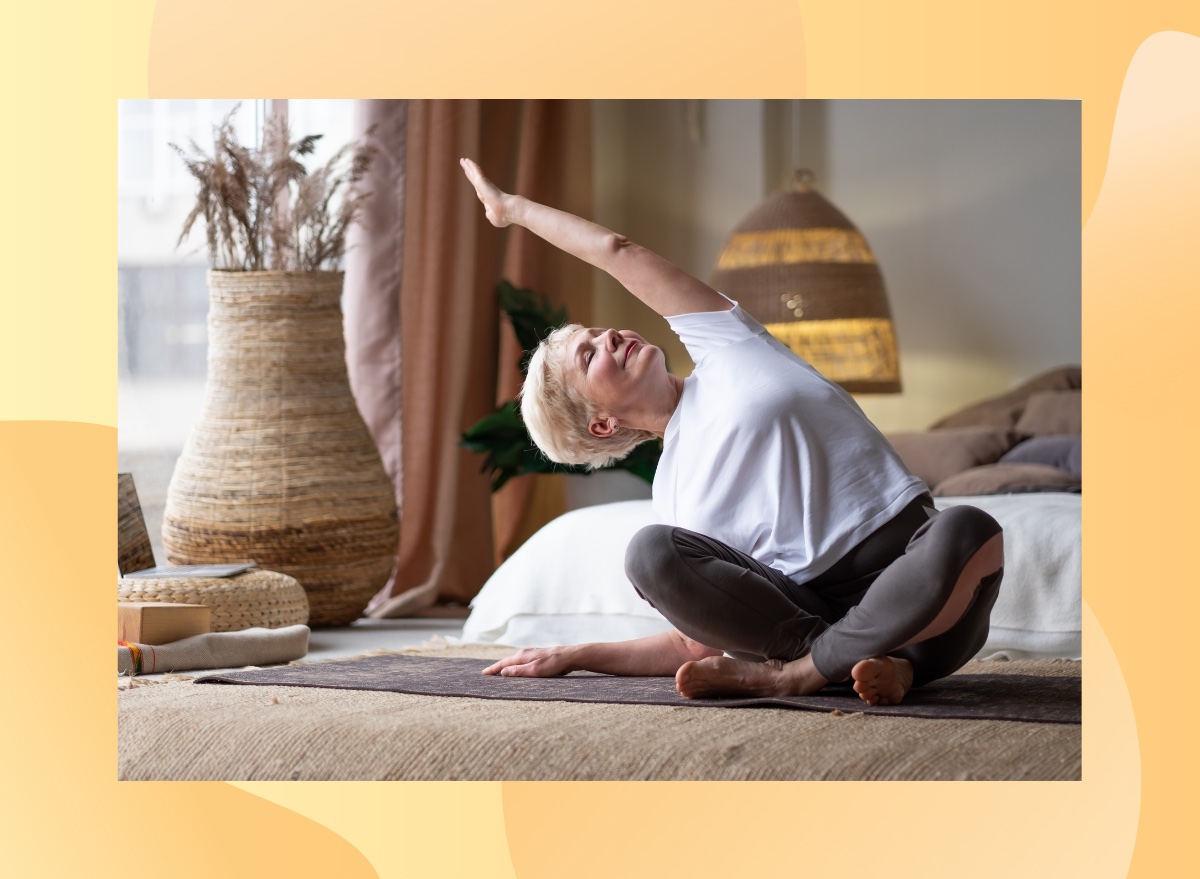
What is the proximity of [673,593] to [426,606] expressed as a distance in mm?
2049

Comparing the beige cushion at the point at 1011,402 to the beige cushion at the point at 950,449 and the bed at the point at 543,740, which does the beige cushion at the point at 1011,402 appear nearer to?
the beige cushion at the point at 950,449

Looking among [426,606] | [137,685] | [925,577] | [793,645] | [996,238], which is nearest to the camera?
[925,577]

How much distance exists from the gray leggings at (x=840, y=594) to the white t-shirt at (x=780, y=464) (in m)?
0.04

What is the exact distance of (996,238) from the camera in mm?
4488

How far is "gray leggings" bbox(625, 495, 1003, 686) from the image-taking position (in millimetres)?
1688

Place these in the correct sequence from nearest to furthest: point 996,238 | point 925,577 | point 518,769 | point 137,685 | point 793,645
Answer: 1. point 518,769
2. point 925,577
3. point 793,645
4. point 137,685
5. point 996,238

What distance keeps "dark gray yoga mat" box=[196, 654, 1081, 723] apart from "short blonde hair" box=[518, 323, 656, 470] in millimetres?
362

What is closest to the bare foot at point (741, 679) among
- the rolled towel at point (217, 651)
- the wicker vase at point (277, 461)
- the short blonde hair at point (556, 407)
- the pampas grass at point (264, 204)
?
the short blonde hair at point (556, 407)

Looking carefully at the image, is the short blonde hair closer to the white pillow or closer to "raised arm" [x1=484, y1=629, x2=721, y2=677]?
"raised arm" [x1=484, y1=629, x2=721, y2=677]

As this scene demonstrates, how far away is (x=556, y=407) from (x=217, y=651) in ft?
2.84

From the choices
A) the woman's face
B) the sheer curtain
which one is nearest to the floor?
the sheer curtain
